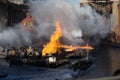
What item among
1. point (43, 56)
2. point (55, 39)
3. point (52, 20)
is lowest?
point (43, 56)

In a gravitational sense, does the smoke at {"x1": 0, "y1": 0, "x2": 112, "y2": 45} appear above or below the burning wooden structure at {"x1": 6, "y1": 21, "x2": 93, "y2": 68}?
above

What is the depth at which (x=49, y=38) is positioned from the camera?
23.7 meters

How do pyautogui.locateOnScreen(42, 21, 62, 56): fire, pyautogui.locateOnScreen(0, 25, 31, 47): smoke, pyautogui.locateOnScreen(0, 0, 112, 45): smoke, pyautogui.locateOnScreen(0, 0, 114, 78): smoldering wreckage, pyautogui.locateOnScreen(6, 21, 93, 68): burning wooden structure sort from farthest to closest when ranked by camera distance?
pyautogui.locateOnScreen(0, 25, 31, 47): smoke
pyautogui.locateOnScreen(42, 21, 62, 56): fire
pyautogui.locateOnScreen(0, 0, 112, 45): smoke
pyautogui.locateOnScreen(0, 0, 114, 78): smoldering wreckage
pyautogui.locateOnScreen(6, 21, 93, 68): burning wooden structure

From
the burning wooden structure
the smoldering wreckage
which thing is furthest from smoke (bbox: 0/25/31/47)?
the burning wooden structure

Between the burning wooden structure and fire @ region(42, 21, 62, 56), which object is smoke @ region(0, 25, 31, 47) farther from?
the burning wooden structure

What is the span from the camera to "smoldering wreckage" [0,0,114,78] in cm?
1697

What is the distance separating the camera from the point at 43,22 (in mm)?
20109

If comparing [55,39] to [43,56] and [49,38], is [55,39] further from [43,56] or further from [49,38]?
[43,56]

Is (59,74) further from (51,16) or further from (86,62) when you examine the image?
(51,16)

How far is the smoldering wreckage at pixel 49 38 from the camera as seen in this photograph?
16969 millimetres

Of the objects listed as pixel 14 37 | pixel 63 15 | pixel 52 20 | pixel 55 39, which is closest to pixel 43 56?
pixel 63 15

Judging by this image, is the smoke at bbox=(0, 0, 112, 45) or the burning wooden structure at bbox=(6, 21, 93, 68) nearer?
the burning wooden structure at bbox=(6, 21, 93, 68)

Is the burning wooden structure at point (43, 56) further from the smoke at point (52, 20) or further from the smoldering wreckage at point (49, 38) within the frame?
the smoke at point (52, 20)

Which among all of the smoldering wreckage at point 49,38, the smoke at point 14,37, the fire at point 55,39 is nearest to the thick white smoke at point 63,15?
the smoldering wreckage at point 49,38
